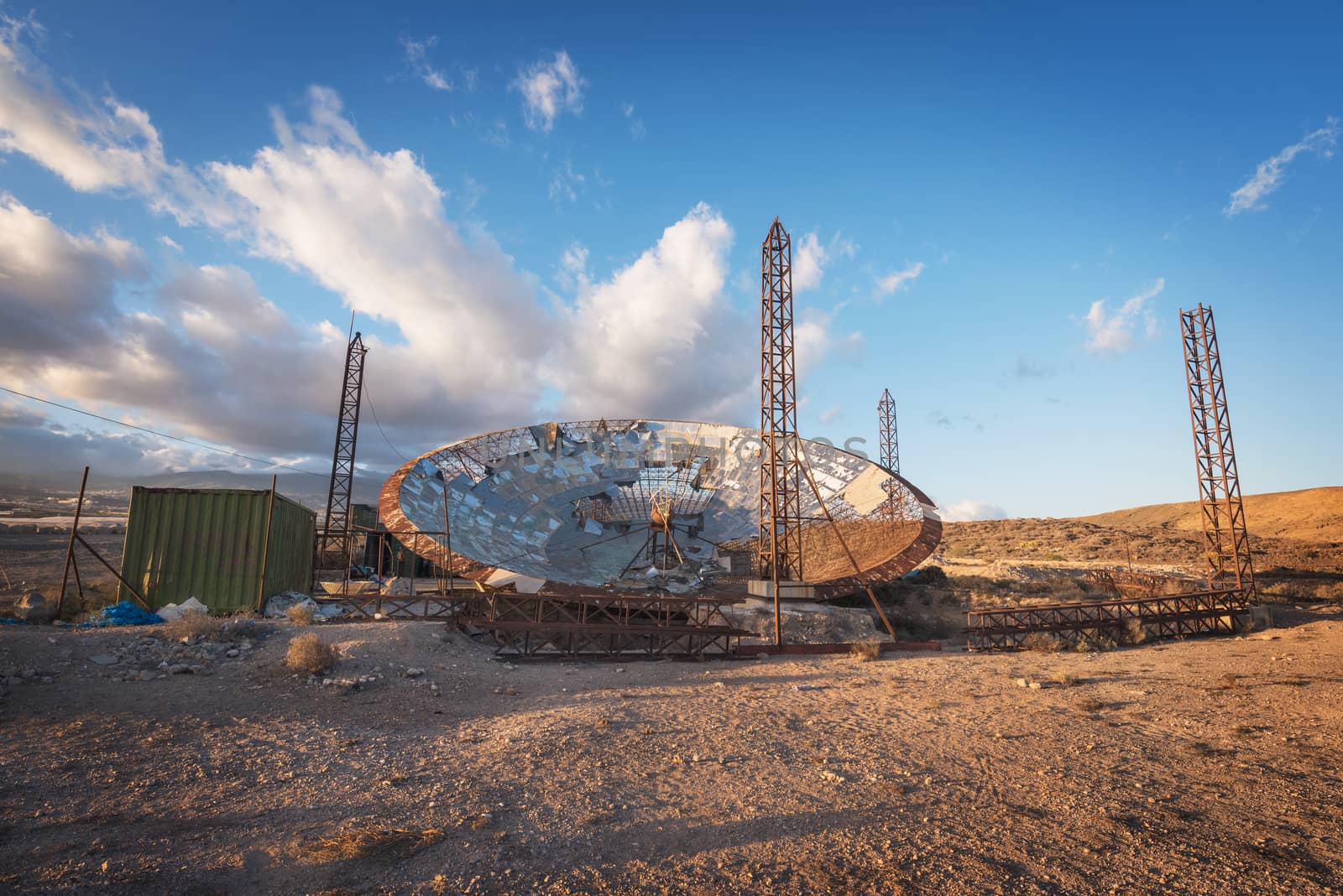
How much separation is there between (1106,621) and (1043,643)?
3.59m

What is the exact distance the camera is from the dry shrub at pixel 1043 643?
19020mm

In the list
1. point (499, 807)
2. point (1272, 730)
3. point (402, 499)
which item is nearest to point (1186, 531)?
point (1272, 730)

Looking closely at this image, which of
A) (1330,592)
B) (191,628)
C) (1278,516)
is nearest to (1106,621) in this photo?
(1330,592)

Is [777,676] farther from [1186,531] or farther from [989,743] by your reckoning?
[1186,531]

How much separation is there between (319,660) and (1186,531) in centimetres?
9794

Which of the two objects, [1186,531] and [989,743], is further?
[1186,531]

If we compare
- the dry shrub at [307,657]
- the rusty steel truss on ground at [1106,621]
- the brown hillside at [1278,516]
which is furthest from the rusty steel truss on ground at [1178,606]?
the brown hillside at [1278,516]

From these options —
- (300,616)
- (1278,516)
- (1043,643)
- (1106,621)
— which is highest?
(1278,516)

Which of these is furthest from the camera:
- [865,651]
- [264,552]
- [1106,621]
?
[1106,621]

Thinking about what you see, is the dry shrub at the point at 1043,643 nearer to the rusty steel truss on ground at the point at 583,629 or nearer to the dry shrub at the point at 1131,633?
the dry shrub at the point at 1131,633

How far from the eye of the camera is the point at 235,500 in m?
18.5

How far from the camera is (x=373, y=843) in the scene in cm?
562

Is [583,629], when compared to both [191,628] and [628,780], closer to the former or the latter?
[191,628]

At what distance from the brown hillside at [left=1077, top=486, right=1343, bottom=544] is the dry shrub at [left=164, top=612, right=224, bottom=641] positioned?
3305 inches
